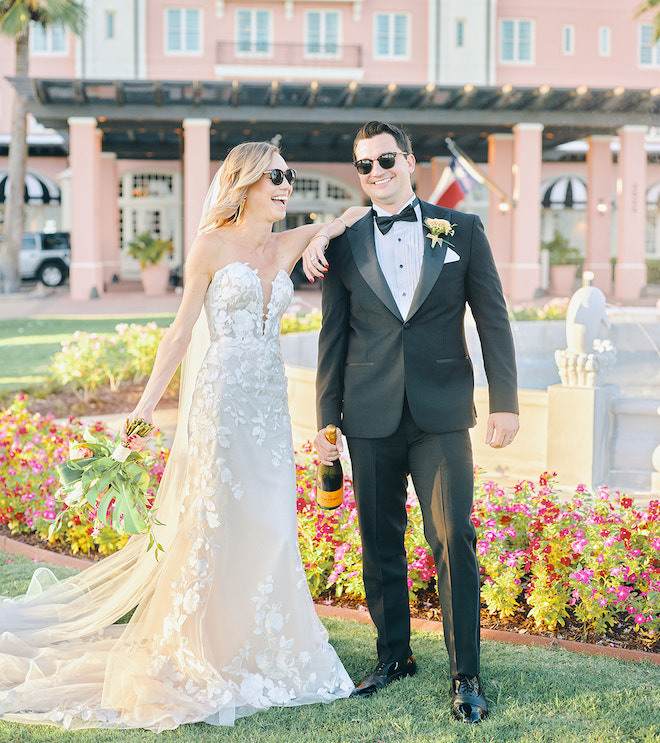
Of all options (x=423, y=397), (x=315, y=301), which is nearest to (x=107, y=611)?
(x=423, y=397)

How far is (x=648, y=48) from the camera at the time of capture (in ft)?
107

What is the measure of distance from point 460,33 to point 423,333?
3001cm

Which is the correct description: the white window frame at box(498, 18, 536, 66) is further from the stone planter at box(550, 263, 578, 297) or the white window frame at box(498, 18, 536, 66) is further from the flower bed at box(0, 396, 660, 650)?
the flower bed at box(0, 396, 660, 650)

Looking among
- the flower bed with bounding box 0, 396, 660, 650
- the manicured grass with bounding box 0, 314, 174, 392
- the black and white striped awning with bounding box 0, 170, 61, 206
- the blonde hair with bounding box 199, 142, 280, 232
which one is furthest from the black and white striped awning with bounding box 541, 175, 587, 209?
the blonde hair with bounding box 199, 142, 280, 232

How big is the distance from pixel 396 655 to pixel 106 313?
57.7ft

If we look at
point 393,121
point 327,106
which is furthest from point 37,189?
point 393,121

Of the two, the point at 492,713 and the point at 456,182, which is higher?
the point at 456,182

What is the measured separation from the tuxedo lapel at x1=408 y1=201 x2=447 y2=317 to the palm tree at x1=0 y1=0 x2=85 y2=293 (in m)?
23.2

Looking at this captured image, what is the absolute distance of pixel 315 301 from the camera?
23.6m

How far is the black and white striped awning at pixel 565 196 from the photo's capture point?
33156 millimetres

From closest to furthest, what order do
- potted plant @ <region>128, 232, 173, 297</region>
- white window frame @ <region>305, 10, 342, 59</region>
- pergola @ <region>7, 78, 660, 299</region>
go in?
pergola @ <region>7, 78, 660, 299</region> < potted plant @ <region>128, 232, 173, 297</region> < white window frame @ <region>305, 10, 342, 59</region>

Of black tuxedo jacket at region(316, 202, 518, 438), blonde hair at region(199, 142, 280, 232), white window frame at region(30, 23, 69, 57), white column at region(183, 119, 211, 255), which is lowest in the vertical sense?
black tuxedo jacket at region(316, 202, 518, 438)

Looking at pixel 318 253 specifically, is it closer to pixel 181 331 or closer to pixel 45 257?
pixel 181 331

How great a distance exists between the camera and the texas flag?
16.6 m
